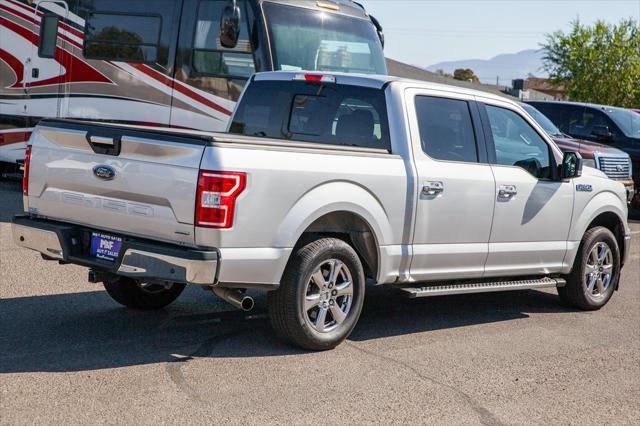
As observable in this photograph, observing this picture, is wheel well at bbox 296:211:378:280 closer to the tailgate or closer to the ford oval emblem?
the tailgate

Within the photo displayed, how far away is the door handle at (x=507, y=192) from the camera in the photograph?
7926mm

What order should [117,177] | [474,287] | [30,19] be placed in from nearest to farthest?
1. [117,177]
2. [474,287]
3. [30,19]

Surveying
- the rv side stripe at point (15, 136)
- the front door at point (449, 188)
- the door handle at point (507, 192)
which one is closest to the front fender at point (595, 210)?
the door handle at point (507, 192)

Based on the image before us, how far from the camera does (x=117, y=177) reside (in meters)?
6.32

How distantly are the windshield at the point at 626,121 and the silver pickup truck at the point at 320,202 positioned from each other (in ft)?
34.3

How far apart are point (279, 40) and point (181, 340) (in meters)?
6.78

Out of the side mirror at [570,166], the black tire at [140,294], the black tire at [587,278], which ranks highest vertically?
the side mirror at [570,166]

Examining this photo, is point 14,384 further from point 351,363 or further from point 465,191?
point 465,191

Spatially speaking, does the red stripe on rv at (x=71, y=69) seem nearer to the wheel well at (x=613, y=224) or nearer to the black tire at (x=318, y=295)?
the wheel well at (x=613, y=224)

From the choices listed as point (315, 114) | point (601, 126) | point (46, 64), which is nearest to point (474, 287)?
point (315, 114)

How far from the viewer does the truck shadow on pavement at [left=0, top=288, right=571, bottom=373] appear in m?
6.27

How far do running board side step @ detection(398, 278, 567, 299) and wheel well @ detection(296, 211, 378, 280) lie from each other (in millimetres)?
363

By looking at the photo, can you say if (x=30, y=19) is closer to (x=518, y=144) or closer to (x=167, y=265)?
(x=518, y=144)

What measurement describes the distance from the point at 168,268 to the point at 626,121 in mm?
15204
